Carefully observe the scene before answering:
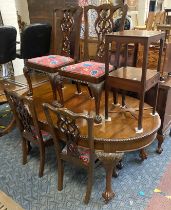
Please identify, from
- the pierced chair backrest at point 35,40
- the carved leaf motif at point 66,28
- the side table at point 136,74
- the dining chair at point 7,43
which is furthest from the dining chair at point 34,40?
the side table at point 136,74

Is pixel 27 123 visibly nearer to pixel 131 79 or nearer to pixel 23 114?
pixel 23 114

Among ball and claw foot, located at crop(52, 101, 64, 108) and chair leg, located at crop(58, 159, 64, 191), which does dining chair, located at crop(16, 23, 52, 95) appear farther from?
chair leg, located at crop(58, 159, 64, 191)

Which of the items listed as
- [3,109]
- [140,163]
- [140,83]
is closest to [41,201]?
[140,163]

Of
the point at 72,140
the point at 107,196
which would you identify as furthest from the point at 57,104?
the point at 107,196

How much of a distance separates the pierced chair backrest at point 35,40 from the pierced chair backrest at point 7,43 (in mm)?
126

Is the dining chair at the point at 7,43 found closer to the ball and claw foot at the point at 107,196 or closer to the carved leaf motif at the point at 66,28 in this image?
the carved leaf motif at the point at 66,28

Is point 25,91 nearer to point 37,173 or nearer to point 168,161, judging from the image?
point 37,173

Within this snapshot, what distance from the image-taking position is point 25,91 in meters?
2.69

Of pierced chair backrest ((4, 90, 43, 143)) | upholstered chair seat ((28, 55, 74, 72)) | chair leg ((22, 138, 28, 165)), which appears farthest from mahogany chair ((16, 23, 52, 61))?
chair leg ((22, 138, 28, 165))

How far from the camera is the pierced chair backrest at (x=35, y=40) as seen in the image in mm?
2943

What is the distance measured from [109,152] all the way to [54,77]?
38.3 inches

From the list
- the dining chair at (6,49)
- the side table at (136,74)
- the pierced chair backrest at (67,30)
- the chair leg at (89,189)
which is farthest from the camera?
the dining chair at (6,49)

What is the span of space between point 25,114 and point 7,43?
149cm

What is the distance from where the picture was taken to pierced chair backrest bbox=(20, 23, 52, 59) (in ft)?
9.66
